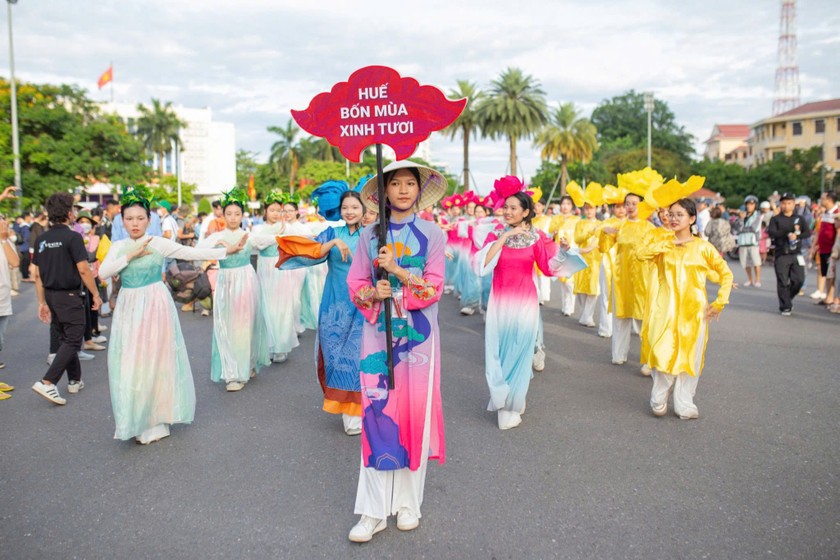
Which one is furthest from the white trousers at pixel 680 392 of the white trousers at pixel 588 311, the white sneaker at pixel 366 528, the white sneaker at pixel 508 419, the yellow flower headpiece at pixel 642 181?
the white trousers at pixel 588 311

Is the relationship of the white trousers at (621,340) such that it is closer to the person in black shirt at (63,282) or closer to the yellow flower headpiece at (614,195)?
the yellow flower headpiece at (614,195)

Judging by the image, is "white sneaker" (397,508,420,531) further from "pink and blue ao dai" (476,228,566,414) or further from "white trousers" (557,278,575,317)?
"white trousers" (557,278,575,317)

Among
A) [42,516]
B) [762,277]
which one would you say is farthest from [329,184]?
[762,277]

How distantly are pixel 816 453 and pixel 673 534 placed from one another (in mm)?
1917

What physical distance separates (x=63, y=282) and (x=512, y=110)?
129ft

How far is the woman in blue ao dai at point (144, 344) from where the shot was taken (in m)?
5.02

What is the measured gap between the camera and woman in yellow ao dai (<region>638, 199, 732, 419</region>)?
551 cm

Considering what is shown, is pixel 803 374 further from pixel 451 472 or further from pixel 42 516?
pixel 42 516

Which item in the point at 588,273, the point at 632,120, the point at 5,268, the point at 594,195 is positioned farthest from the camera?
the point at 632,120

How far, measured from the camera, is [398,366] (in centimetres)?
361

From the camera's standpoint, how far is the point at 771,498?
13.2 ft

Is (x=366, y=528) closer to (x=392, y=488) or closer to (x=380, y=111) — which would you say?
(x=392, y=488)

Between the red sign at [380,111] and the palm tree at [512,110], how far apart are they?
132ft

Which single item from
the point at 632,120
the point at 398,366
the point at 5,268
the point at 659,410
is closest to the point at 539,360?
the point at 659,410
